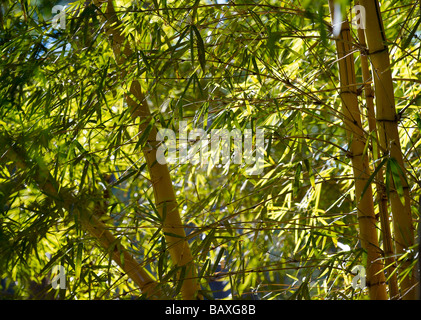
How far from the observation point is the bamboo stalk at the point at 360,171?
1.26m

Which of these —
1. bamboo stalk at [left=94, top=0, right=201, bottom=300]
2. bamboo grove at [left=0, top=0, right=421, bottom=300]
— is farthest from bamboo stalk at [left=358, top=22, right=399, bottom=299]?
bamboo stalk at [left=94, top=0, right=201, bottom=300]

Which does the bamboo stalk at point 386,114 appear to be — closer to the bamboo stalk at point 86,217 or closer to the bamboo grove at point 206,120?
the bamboo grove at point 206,120

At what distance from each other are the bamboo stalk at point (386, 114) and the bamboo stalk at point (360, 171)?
0.07 m

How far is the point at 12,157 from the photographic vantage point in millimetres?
1526

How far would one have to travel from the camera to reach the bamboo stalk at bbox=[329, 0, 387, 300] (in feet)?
4.14

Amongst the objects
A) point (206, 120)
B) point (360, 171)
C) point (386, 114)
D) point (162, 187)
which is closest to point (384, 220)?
point (360, 171)

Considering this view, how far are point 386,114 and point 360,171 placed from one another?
0.61 ft

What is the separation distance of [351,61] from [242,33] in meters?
0.33

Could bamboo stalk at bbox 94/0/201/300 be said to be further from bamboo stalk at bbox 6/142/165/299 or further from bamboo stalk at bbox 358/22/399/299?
bamboo stalk at bbox 358/22/399/299

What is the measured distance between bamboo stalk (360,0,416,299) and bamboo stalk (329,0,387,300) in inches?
2.8

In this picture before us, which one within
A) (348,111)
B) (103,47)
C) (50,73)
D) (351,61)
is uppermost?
(103,47)
